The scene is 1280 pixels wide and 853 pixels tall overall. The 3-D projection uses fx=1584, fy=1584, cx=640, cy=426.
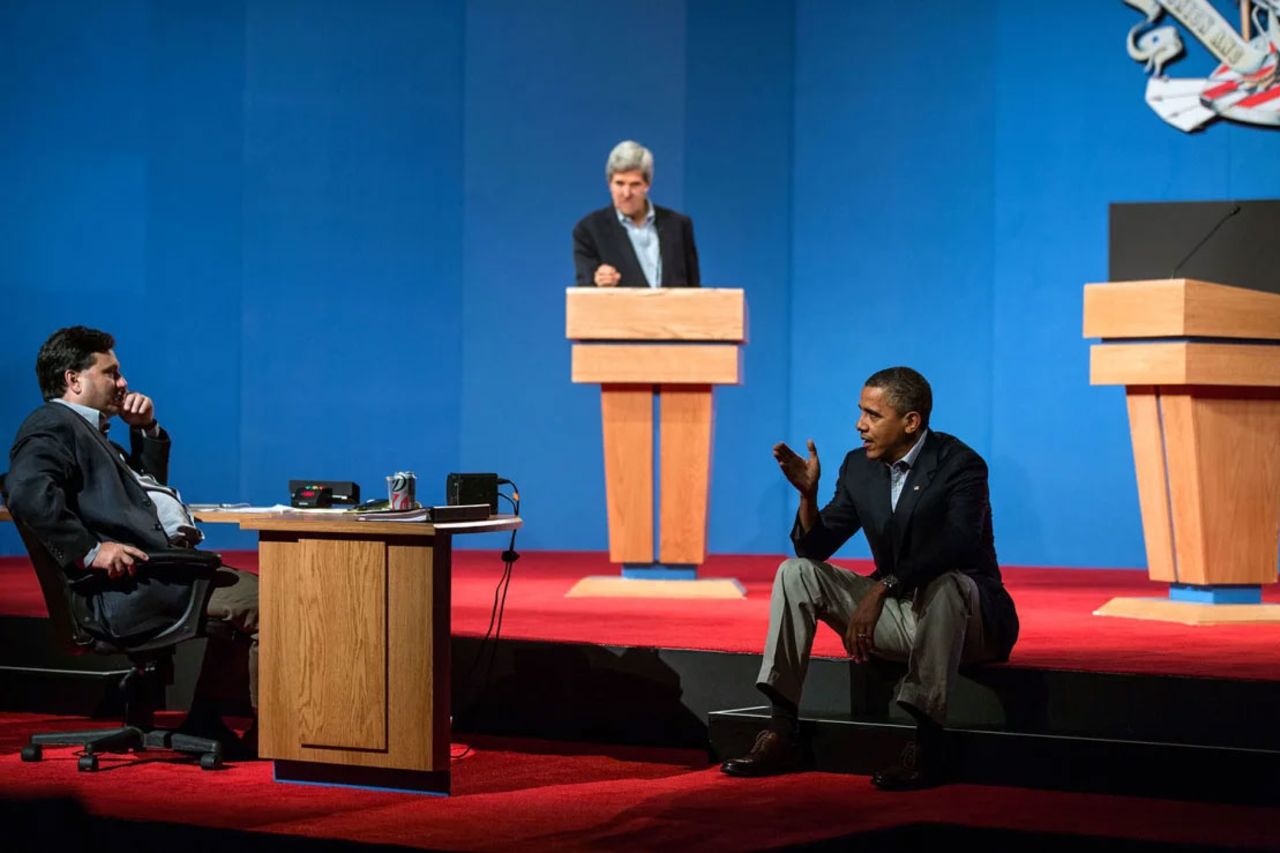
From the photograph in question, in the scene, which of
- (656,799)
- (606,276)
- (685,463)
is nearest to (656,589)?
(685,463)

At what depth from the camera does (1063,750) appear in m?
3.85

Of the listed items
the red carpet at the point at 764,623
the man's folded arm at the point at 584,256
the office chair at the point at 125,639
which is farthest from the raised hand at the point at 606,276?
the office chair at the point at 125,639

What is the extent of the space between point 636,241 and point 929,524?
7.38 ft

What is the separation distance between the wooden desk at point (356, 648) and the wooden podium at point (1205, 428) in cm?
220

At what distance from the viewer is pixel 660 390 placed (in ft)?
18.6

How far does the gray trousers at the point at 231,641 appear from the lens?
13.6 ft

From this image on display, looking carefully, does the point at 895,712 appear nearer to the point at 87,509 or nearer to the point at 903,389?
the point at 903,389

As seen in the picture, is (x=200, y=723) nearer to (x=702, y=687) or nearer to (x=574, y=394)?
(x=702, y=687)

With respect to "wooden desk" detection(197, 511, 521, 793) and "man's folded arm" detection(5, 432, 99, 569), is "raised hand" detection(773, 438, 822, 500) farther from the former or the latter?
"man's folded arm" detection(5, 432, 99, 569)

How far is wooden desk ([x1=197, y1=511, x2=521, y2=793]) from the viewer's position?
3822 millimetres

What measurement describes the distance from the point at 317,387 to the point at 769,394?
2.16m

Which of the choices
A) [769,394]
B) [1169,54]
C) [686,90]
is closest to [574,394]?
[769,394]

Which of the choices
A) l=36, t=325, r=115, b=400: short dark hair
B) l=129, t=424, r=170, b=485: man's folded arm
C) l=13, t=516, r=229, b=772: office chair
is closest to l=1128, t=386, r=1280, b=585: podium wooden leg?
l=13, t=516, r=229, b=772: office chair

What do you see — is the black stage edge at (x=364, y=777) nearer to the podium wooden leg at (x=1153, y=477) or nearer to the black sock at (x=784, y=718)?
the black sock at (x=784, y=718)
